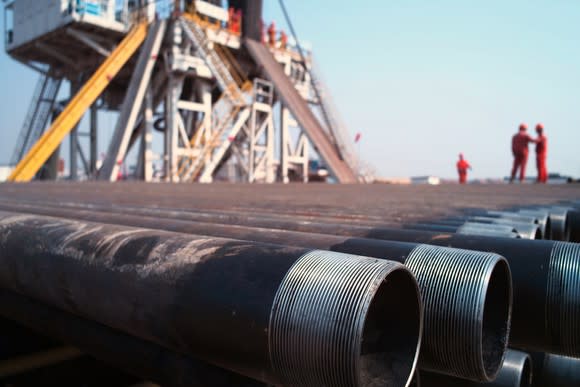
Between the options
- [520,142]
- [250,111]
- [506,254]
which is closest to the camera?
[506,254]

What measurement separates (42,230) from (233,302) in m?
0.89

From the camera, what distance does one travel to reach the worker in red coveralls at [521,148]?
1215 cm

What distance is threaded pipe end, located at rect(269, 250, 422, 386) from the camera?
0.83 m

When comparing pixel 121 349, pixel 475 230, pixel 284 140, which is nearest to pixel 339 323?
pixel 121 349

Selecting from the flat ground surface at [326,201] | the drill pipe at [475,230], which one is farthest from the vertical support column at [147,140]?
the drill pipe at [475,230]

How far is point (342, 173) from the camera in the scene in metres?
15.8

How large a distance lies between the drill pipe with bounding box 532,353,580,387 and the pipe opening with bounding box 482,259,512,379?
0.58m

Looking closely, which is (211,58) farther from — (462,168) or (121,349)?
(121,349)

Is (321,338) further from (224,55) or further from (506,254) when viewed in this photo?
(224,55)

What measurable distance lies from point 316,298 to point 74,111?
56.1 ft

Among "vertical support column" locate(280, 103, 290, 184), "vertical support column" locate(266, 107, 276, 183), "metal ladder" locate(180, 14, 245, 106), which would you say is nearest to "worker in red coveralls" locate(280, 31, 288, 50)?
"vertical support column" locate(280, 103, 290, 184)

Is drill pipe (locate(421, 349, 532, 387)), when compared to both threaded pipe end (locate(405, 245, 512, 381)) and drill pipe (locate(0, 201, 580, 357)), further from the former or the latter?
threaded pipe end (locate(405, 245, 512, 381))

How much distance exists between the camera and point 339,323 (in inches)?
32.8

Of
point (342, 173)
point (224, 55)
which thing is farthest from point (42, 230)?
point (224, 55)
